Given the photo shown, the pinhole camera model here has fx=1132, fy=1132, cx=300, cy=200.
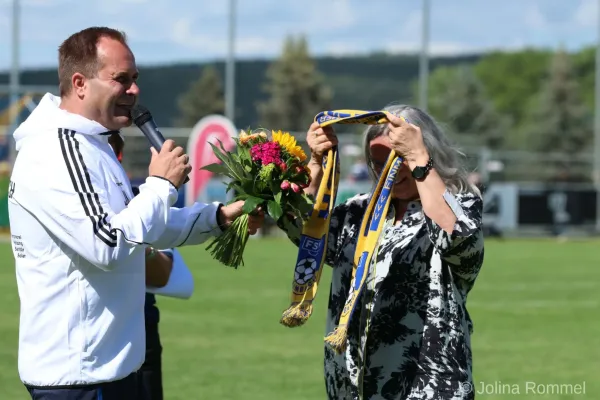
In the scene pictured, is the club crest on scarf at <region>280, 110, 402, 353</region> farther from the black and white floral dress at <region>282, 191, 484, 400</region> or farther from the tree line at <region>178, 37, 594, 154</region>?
the tree line at <region>178, 37, 594, 154</region>

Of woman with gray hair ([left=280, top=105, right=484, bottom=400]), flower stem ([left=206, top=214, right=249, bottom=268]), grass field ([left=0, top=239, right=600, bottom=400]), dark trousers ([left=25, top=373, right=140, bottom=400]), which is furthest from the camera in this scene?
grass field ([left=0, top=239, right=600, bottom=400])

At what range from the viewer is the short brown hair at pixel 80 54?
4398 millimetres

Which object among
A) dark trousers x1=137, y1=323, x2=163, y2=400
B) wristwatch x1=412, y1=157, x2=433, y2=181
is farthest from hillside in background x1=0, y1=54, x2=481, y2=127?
wristwatch x1=412, y1=157, x2=433, y2=181

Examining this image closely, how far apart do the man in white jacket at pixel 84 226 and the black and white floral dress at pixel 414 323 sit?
1.00 m

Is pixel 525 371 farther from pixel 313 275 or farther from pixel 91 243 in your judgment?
pixel 91 243

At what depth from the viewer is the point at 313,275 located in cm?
503

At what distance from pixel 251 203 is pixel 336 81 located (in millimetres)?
61518

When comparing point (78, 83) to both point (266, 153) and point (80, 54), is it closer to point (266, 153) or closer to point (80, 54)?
point (80, 54)

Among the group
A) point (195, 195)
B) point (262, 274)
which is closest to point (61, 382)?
point (262, 274)

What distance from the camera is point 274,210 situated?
4.95 m

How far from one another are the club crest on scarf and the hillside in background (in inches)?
1762

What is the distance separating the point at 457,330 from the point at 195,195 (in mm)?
21311

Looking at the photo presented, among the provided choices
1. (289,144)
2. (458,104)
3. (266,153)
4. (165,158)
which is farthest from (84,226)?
(458,104)

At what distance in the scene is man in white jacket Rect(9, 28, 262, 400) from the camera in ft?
13.7
